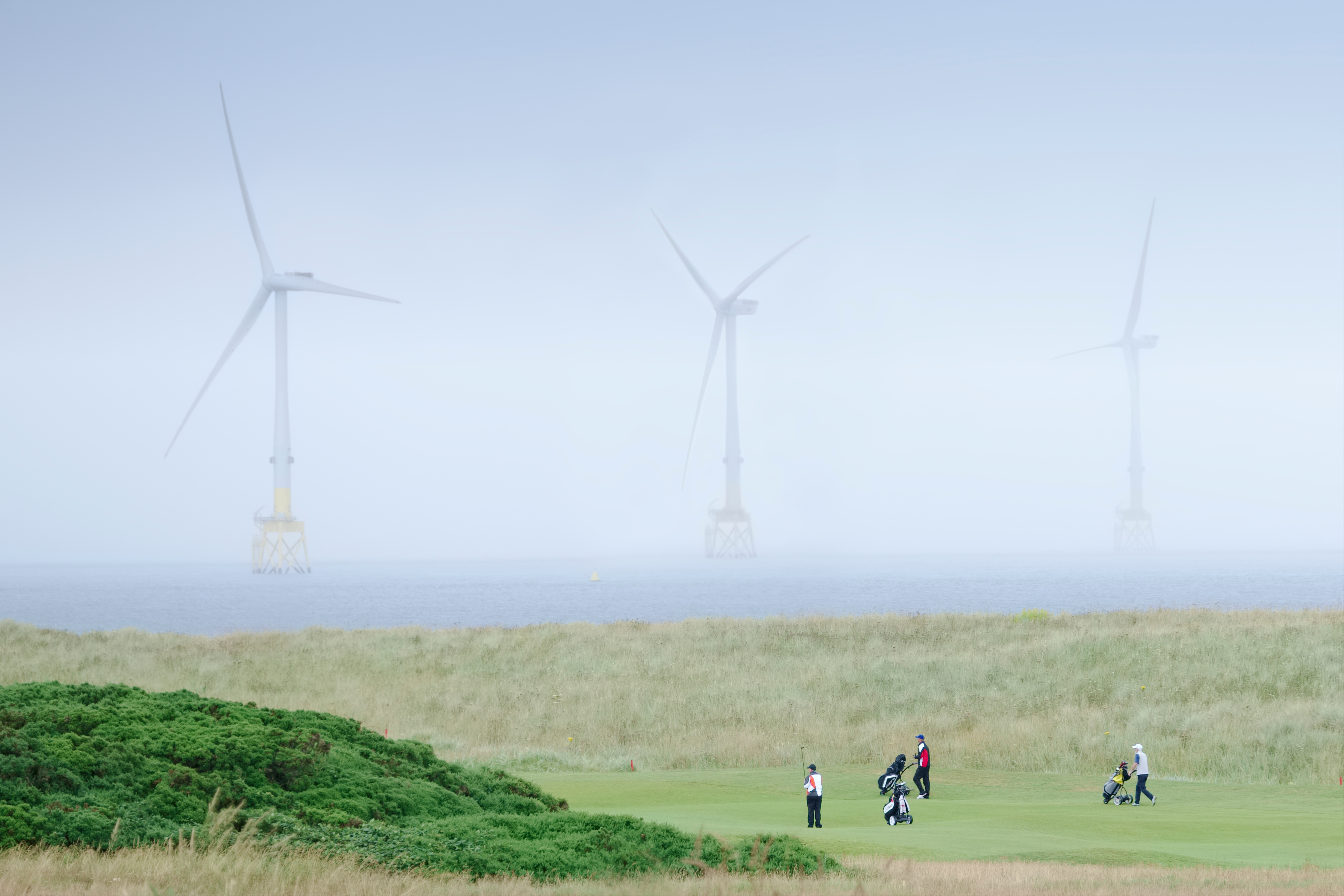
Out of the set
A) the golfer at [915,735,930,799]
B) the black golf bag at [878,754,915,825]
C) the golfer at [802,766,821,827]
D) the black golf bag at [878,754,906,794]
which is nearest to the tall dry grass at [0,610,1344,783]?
the golfer at [915,735,930,799]

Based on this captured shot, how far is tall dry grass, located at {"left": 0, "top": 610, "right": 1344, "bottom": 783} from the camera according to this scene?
1098 inches

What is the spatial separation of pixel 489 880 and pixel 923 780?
479 inches

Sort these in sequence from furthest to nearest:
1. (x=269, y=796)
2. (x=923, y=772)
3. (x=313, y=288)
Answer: (x=313, y=288) → (x=923, y=772) → (x=269, y=796)

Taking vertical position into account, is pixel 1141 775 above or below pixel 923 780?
above

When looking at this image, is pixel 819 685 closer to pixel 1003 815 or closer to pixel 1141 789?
pixel 1141 789

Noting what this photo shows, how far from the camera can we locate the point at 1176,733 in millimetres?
28609

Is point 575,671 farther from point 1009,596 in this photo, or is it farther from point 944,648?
point 1009,596

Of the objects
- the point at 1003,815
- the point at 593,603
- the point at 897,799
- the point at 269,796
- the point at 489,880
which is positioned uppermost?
the point at 269,796

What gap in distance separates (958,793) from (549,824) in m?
11.3

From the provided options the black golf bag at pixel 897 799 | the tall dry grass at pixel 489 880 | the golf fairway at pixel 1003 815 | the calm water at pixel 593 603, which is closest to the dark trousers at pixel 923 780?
the golf fairway at pixel 1003 815

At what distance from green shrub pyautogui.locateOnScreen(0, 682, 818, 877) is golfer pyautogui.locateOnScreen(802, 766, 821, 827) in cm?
361

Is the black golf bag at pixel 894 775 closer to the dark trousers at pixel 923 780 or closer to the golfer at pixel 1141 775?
the dark trousers at pixel 923 780

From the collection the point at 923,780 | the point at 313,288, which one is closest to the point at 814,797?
the point at 923,780

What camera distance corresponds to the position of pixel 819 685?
3678cm
